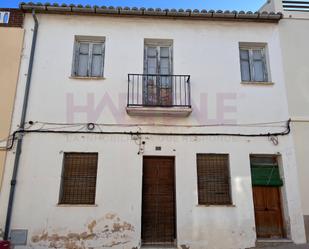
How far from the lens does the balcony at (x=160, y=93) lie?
7.22 metres

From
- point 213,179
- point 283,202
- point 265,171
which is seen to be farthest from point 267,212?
point 213,179

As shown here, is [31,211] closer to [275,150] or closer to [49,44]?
[49,44]

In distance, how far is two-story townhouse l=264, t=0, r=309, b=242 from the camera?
7242mm

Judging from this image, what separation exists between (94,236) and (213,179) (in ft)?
10.7

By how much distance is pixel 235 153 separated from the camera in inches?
284

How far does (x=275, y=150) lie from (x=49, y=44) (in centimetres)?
681

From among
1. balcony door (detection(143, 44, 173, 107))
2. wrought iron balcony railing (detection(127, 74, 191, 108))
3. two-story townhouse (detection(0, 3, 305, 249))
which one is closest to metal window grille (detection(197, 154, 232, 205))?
two-story townhouse (detection(0, 3, 305, 249))

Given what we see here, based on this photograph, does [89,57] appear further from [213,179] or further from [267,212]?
[267,212]

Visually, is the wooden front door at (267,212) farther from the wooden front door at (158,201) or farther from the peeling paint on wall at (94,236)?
the peeling paint on wall at (94,236)

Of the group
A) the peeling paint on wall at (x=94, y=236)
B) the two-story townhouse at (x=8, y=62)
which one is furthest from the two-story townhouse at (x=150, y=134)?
the two-story townhouse at (x=8, y=62)

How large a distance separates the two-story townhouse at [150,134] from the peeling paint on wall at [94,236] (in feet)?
0.08

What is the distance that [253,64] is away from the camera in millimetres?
8109

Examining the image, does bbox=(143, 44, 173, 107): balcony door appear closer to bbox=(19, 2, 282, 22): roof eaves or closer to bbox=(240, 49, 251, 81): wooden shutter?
bbox=(19, 2, 282, 22): roof eaves

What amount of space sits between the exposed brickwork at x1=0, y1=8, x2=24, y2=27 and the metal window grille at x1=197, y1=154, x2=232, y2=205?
6210 millimetres
